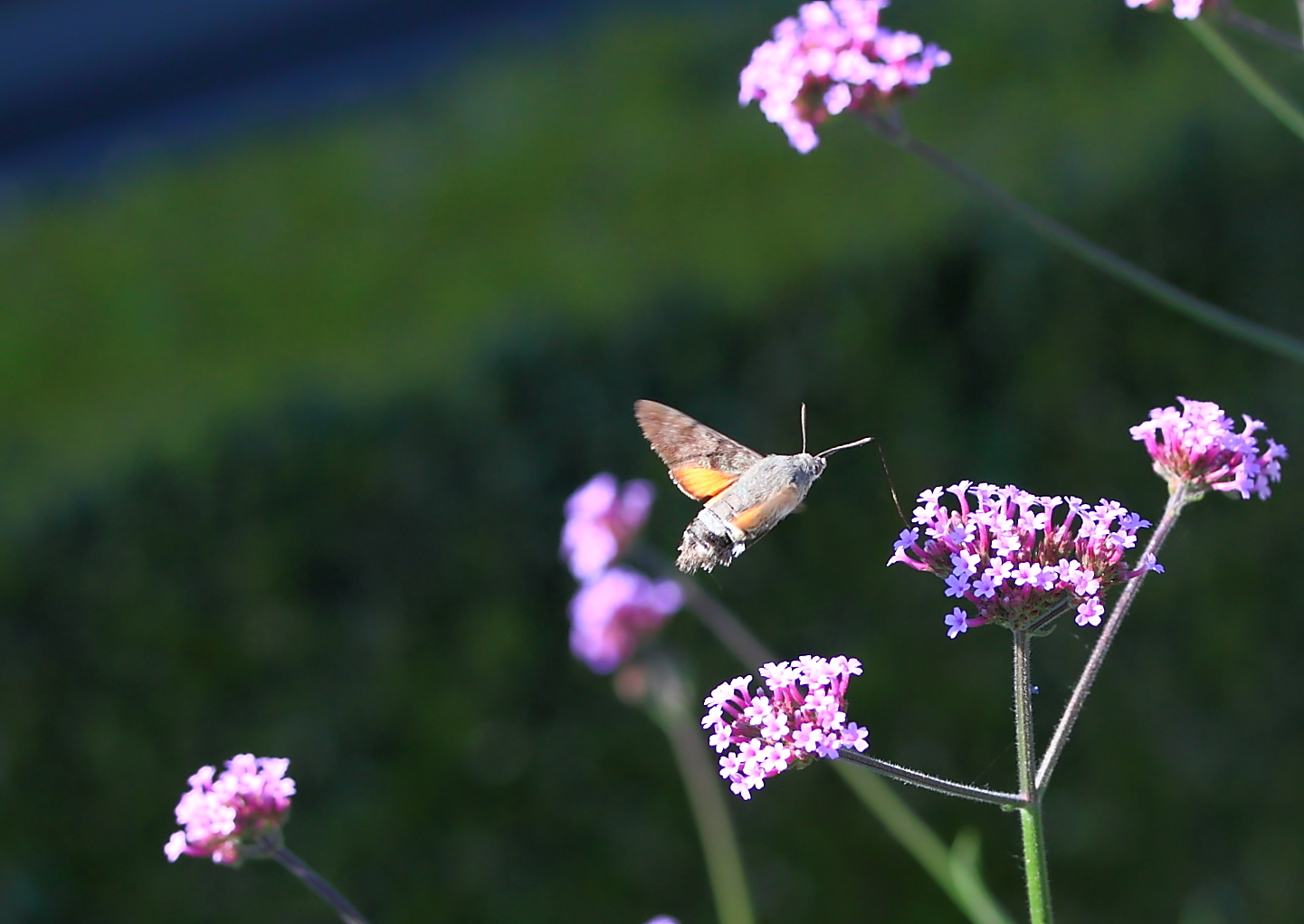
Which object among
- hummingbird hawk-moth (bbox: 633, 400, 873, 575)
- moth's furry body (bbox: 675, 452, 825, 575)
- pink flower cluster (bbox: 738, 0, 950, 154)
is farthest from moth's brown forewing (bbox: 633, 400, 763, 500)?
pink flower cluster (bbox: 738, 0, 950, 154)

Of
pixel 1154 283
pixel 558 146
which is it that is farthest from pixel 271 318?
pixel 1154 283

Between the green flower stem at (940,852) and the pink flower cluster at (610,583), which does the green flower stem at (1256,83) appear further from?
the pink flower cluster at (610,583)

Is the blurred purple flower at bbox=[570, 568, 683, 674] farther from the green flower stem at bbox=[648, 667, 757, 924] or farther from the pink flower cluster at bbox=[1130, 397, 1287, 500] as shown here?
the pink flower cluster at bbox=[1130, 397, 1287, 500]

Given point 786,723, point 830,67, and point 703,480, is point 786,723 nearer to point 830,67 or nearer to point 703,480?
point 703,480

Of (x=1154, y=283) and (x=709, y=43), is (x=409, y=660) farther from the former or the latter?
(x=709, y=43)

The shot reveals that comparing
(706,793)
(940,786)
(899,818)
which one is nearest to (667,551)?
(706,793)

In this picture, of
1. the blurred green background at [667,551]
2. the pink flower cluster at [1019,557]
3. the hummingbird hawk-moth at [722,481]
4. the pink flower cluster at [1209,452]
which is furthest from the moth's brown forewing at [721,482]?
the blurred green background at [667,551]

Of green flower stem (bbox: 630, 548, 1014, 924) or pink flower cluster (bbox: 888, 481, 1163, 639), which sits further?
green flower stem (bbox: 630, 548, 1014, 924)
